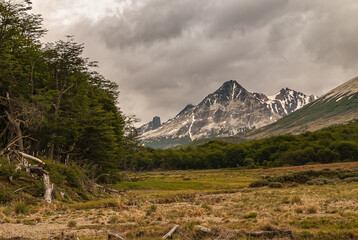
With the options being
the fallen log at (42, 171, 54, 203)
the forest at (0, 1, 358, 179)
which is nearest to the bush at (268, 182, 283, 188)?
the forest at (0, 1, 358, 179)

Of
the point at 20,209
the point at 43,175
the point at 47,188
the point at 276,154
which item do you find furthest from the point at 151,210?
the point at 276,154

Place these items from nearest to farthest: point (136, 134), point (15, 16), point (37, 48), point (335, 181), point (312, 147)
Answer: point (15, 16)
point (37, 48)
point (335, 181)
point (136, 134)
point (312, 147)

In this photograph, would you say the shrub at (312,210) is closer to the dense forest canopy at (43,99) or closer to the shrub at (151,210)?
the shrub at (151,210)

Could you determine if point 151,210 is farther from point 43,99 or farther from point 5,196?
point 43,99

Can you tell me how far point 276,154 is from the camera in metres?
132

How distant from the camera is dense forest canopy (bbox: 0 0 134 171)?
2953 cm

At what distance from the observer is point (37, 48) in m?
35.8

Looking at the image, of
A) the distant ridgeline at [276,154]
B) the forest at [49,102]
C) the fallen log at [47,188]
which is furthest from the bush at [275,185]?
the distant ridgeline at [276,154]

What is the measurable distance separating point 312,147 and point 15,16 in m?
116

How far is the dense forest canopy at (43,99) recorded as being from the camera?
29531 millimetres

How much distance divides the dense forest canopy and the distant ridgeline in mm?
58107

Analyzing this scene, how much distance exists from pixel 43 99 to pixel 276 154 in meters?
117

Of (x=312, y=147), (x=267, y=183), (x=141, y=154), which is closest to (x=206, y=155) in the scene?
(x=141, y=154)

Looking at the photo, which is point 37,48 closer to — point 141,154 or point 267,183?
point 267,183
